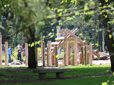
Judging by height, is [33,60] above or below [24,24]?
below

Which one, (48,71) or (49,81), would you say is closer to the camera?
(49,81)

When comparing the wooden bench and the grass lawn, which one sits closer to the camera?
the grass lawn

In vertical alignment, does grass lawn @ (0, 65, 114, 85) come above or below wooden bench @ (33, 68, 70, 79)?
below

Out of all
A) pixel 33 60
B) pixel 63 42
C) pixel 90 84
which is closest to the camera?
pixel 90 84

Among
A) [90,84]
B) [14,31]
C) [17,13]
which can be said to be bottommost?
[90,84]

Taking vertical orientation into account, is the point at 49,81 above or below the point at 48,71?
below

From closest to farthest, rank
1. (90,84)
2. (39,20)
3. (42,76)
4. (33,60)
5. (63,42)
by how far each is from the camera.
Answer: (39,20) → (90,84) → (42,76) → (33,60) → (63,42)

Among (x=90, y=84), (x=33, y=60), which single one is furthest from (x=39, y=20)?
(x=33, y=60)

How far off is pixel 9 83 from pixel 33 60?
6.43 meters

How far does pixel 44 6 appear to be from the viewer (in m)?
3.46

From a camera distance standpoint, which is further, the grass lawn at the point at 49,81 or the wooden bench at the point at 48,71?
the wooden bench at the point at 48,71

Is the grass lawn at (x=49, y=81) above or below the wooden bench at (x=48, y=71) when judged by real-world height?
below

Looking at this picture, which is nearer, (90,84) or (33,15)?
(33,15)

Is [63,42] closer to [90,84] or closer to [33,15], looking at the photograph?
[90,84]
